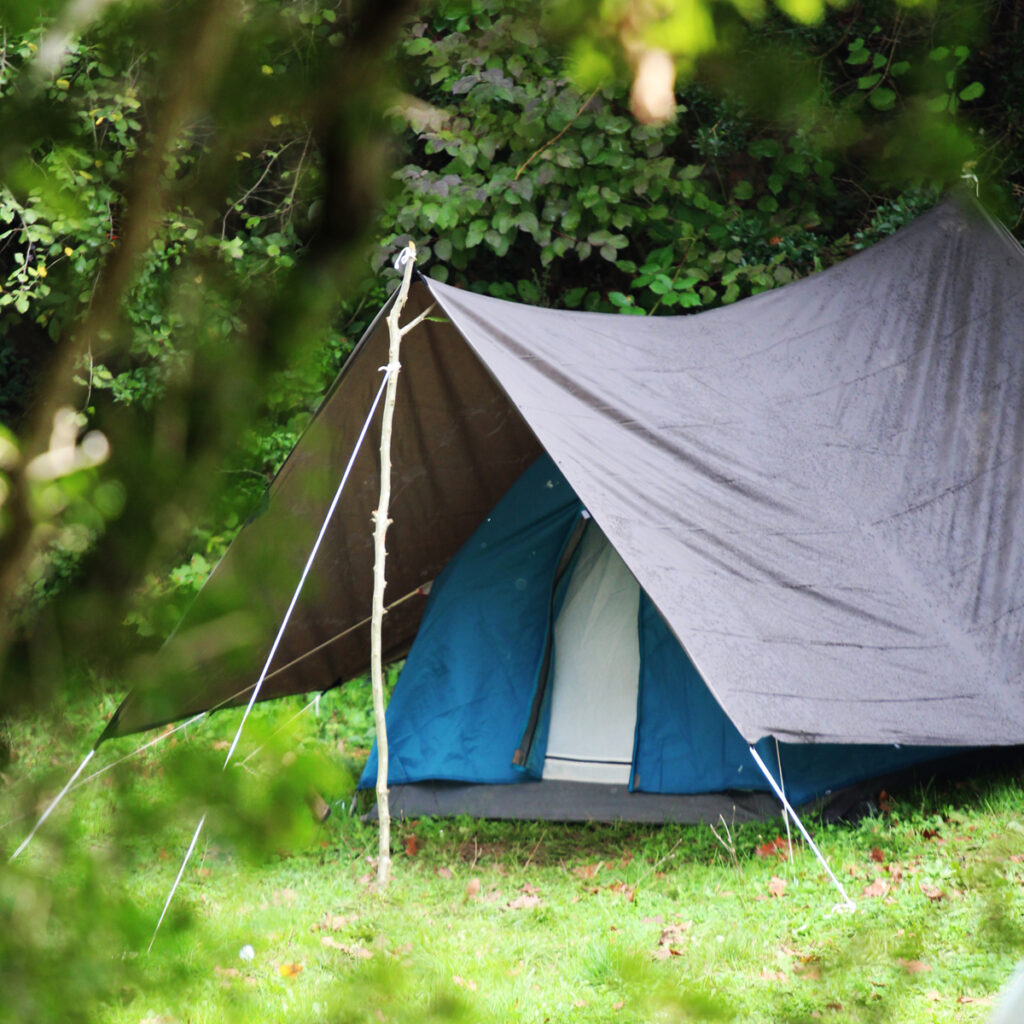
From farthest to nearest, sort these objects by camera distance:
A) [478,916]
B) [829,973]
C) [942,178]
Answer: [478,916]
[942,178]
[829,973]

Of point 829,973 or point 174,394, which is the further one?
point 829,973

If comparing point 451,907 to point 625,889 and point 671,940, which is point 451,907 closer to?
point 625,889

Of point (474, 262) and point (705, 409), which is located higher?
point (474, 262)

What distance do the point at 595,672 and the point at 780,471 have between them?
0.93m

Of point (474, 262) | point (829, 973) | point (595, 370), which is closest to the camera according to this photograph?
point (829, 973)

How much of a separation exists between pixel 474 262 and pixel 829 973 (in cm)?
543

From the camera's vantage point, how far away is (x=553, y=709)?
3.80 meters

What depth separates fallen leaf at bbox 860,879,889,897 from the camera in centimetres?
267

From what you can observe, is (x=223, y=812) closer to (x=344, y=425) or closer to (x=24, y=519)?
(x=24, y=519)

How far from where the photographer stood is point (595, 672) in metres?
3.80

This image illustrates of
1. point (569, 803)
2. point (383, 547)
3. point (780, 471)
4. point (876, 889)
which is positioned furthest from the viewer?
point (569, 803)

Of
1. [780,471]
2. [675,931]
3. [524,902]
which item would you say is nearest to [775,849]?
[675,931]

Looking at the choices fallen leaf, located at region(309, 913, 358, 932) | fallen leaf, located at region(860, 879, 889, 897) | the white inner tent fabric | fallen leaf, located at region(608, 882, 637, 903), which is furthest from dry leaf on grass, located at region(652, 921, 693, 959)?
the white inner tent fabric

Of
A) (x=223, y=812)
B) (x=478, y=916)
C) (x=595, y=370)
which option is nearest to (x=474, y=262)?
(x=595, y=370)
